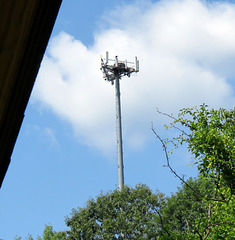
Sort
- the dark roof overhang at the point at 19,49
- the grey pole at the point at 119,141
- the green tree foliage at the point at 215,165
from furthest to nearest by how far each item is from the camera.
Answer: the grey pole at the point at 119,141 → the green tree foliage at the point at 215,165 → the dark roof overhang at the point at 19,49

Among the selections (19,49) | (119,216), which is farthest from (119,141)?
(19,49)

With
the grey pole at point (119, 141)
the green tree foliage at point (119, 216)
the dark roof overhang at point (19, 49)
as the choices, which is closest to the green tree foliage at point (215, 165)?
the dark roof overhang at point (19, 49)

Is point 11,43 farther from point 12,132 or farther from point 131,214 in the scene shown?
point 131,214

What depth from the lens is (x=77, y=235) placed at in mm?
32344

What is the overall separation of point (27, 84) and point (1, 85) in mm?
124

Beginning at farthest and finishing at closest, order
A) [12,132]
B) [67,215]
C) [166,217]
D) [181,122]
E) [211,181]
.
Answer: [67,215] < [166,217] < [181,122] < [211,181] < [12,132]

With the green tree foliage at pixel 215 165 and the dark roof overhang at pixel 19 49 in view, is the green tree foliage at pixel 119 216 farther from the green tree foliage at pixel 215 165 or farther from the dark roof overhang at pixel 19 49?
the dark roof overhang at pixel 19 49

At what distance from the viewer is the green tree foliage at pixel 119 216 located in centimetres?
3089

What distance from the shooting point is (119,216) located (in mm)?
31672

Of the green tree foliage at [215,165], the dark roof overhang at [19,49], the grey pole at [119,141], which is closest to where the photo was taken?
the dark roof overhang at [19,49]

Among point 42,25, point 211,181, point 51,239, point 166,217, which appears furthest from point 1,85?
point 51,239

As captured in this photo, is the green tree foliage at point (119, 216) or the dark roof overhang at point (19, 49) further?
the green tree foliage at point (119, 216)

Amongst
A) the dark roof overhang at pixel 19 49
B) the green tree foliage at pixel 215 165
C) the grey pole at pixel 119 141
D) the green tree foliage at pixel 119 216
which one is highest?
the grey pole at pixel 119 141

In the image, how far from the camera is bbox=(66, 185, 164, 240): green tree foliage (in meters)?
30.9
